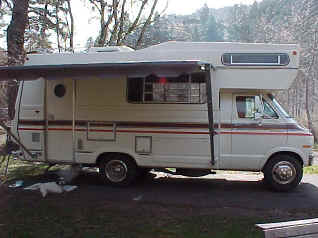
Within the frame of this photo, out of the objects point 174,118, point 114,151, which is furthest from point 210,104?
point 114,151

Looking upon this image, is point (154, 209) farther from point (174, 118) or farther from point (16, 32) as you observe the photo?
point (16, 32)

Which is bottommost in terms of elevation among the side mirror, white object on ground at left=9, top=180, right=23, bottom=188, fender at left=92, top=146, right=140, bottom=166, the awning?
white object on ground at left=9, top=180, right=23, bottom=188

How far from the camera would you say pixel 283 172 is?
24.3 feet

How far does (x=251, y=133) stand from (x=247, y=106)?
566mm

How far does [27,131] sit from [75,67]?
8.37 feet

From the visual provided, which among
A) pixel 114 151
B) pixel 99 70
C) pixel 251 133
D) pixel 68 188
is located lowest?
pixel 68 188

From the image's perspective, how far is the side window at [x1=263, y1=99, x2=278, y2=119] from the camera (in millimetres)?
7438

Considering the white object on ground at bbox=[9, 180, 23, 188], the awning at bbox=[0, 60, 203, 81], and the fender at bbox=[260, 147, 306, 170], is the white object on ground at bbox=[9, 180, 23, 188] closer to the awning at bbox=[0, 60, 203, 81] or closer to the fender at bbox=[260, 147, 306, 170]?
the awning at bbox=[0, 60, 203, 81]

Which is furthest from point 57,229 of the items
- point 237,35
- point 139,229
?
point 237,35

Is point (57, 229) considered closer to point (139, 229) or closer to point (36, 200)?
point (139, 229)

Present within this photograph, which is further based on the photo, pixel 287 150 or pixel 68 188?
pixel 68 188

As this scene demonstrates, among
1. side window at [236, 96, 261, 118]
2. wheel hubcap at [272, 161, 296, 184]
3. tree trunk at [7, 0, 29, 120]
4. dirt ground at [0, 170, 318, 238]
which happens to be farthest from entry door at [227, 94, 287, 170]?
tree trunk at [7, 0, 29, 120]

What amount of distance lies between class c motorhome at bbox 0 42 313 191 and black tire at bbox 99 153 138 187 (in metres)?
0.02

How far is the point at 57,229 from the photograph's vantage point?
508 centimetres
